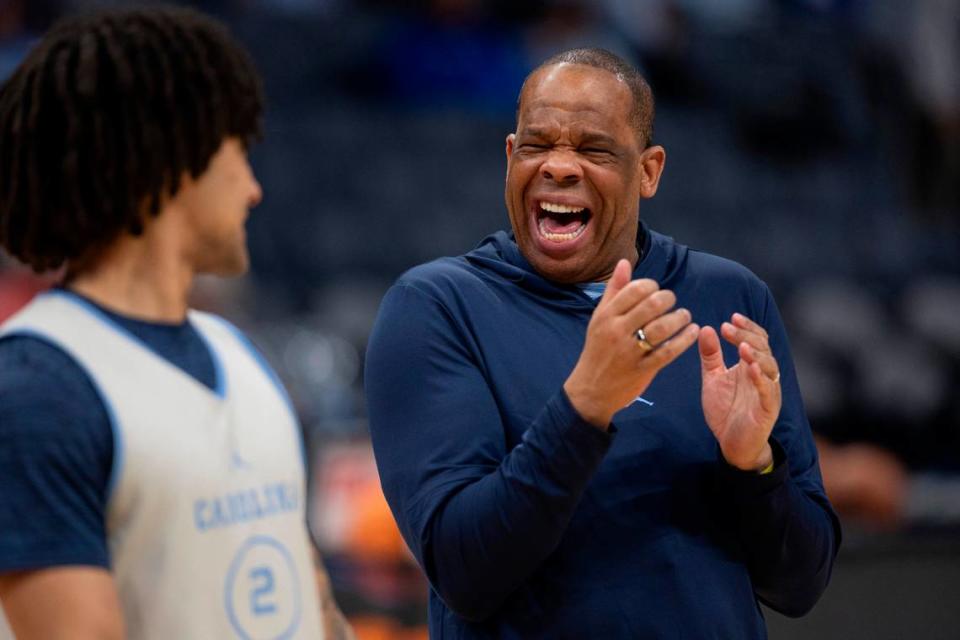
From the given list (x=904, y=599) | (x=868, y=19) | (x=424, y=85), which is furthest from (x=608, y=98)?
(x=868, y=19)

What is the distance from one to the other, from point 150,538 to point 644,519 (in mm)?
809

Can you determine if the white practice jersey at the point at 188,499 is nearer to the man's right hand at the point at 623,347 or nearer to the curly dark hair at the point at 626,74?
the man's right hand at the point at 623,347

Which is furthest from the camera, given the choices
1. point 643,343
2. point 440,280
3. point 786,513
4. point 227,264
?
point 440,280

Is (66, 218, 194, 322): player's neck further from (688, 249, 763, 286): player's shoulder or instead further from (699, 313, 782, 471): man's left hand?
(688, 249, 763, 286): player's shoulder

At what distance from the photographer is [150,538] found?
205 centimetres

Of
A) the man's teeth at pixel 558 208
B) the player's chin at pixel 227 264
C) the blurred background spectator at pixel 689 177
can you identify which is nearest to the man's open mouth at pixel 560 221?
the man's teeth at pixel 558 208

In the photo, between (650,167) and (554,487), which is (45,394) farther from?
(650,167)

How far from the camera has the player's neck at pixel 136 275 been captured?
2.15m

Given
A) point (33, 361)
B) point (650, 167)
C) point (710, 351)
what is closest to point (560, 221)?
point (650, 167)

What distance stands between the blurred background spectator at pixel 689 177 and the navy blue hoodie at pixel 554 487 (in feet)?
10.8

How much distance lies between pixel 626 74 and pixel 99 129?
953 millimetres

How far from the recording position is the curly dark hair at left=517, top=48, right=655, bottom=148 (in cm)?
254

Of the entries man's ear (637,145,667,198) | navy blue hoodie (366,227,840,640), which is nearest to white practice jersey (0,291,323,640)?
navy blue hoodie (366,227,840,640)

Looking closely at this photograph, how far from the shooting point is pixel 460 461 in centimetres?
231
